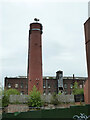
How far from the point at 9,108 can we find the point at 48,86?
31290 mm

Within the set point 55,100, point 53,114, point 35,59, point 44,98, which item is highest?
point 35,59

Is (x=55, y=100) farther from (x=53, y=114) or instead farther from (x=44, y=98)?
(x=53, y=114)

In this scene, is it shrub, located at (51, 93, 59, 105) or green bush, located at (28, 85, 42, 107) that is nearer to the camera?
green bush, located at (28, 85, 42, 107)

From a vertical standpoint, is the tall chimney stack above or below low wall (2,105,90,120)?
above

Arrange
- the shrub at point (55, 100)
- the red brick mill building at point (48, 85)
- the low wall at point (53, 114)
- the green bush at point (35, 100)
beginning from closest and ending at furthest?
the low wall at point (53, 114) → the green bush at point (35, 100) → the shrub at point (55, 100) → the red brick mill building at point (48, 85)

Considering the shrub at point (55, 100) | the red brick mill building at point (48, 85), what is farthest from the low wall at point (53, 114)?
the red brick mill building at point (48, 85)

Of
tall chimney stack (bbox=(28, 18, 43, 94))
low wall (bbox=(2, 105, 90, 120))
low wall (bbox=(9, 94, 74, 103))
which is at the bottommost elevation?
low wall (bbox=(2, 105, 90, 120))

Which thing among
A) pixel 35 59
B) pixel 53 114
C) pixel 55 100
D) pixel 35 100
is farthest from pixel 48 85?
pixel 53 114

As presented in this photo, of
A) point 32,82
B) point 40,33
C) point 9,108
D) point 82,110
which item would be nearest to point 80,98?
point 82,110

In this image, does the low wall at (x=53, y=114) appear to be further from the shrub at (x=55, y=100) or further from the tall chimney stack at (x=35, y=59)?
the tall chimney stack at (x=35, y=59)

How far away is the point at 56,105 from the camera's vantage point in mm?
26203

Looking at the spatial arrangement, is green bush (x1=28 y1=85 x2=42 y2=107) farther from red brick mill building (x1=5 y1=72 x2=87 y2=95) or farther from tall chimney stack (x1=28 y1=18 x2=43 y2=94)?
red brick mill building (x1=5 y1=72 x2=87 y2=95)

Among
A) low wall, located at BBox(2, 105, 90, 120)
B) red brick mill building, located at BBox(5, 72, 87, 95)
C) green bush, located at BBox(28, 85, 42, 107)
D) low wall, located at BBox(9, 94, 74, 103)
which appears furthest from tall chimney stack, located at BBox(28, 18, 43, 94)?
low wall, located at BBox(2, 105, 90, 120)

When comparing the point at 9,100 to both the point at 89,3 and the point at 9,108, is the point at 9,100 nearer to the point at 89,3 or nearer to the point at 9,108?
the point at 9,108
